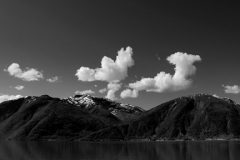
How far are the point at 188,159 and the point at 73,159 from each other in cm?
4923

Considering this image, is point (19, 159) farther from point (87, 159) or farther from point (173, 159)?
point (173, 159)

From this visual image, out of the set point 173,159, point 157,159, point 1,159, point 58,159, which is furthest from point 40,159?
point 173,159

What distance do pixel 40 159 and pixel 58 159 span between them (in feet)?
25.5

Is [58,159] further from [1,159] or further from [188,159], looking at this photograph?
[188,159]

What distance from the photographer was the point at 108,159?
364 ft

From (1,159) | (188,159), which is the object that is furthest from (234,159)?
(1,159)

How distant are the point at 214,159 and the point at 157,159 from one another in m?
23.6

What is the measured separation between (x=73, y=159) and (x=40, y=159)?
47.2ft

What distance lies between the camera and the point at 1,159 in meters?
109

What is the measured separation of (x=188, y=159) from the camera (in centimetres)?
10775

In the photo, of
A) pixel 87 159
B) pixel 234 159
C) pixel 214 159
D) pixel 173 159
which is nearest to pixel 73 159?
pixel 87 159

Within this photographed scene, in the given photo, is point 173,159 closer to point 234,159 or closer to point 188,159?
point 188,159

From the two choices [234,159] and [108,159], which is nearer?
[234,159]

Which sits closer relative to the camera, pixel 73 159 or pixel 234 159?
pixel 234 159
